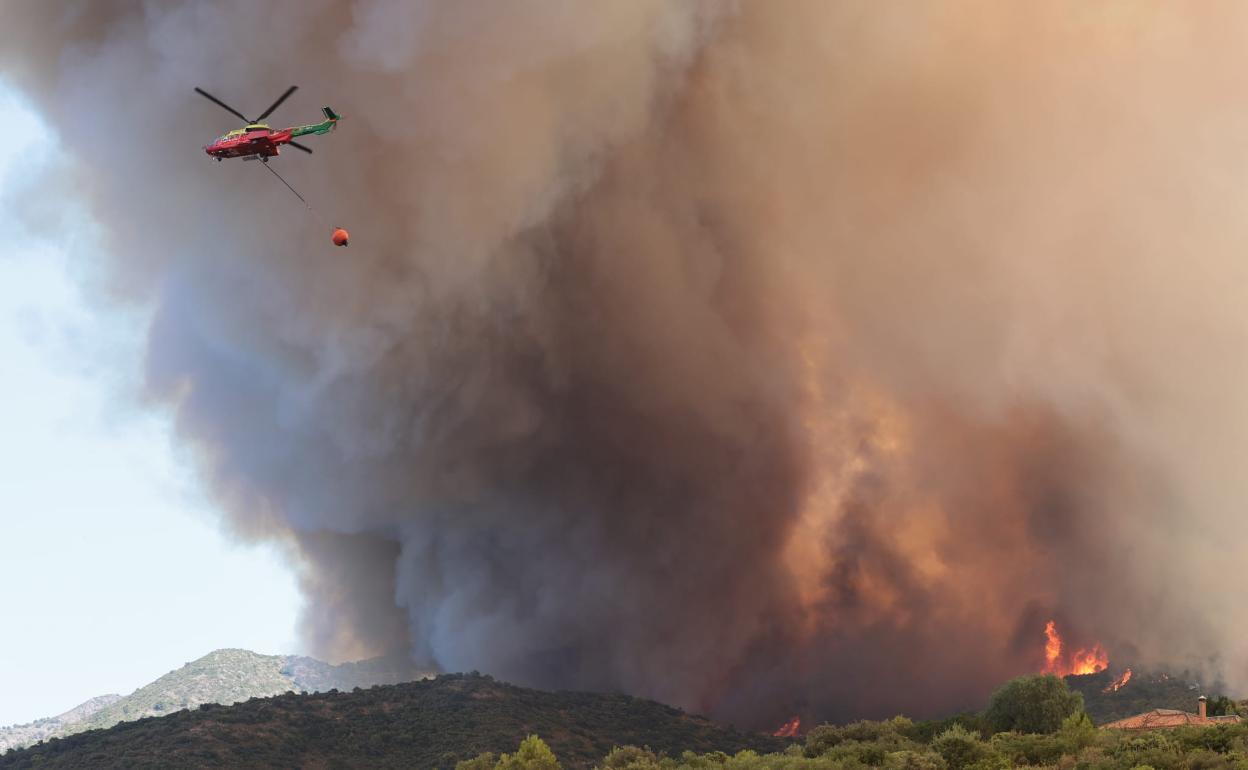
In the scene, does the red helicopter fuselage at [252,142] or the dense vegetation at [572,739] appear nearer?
the dense vegetation at [572,739]

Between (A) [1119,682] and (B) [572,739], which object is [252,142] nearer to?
(B) [572,739]

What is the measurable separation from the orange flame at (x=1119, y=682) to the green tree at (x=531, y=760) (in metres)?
60.5

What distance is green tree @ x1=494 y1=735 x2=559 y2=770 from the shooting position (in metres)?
60.4

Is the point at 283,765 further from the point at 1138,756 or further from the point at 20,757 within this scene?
the point at 1138,756

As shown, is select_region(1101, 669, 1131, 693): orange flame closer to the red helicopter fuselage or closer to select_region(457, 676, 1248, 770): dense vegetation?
select_region(457, 676, 1248, 770): dense vegetation

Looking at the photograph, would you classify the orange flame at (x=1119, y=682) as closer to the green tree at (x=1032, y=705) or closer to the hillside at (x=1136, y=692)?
the hillside at (x=1136, y=692)

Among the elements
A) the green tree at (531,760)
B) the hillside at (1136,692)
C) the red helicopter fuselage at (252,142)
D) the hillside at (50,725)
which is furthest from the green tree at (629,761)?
the hillside at (50,725)

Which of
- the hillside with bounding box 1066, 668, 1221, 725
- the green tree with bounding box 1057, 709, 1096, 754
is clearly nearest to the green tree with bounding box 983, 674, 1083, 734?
the green tree with bounding box 1057, 709, 1096, 754

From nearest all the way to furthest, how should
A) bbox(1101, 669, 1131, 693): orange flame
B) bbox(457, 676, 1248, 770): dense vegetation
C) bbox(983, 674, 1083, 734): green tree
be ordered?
bbox(457, 676, 1248, 770): dense vegetation < bbox(983, 674, 1083, 734): green tree < bbox(1101, 669, 1131, 693): orange flame

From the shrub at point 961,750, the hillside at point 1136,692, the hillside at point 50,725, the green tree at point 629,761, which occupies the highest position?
the hillside at point 50,725

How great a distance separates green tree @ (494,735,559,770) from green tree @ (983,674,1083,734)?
25266 mm

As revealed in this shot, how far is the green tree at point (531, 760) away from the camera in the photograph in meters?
60.4

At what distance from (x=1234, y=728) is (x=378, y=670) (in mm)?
99609

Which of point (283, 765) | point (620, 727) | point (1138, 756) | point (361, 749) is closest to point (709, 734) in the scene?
point (620, 727)
